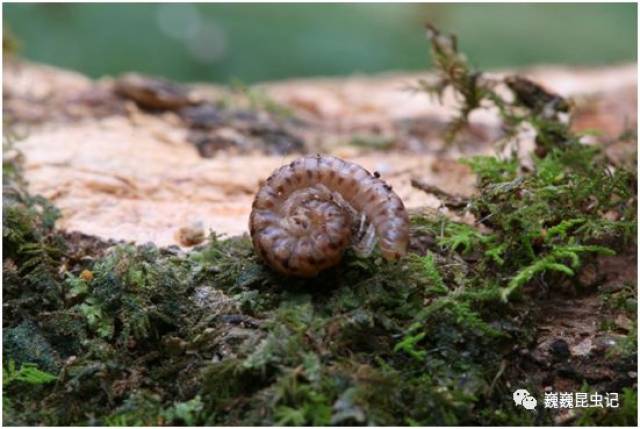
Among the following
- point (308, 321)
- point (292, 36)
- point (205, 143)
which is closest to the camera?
point (308, 321)

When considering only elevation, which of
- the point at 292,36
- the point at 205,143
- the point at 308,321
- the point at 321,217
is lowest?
the point at 308,321

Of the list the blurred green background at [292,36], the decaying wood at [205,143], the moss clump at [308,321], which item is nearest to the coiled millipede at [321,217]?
the moss clump at [308,321]

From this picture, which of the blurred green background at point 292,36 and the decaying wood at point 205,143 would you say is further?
the blurred green background at point 292,36

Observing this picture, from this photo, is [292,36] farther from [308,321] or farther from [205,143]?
[308,321]

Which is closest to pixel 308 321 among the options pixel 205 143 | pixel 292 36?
pixel 205 143

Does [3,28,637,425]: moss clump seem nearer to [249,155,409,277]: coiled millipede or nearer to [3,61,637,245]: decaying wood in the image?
[249,155,409,277]: coiled millipede

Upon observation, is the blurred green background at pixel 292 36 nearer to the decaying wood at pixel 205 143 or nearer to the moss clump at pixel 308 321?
the decaying wood at pixel 205 143

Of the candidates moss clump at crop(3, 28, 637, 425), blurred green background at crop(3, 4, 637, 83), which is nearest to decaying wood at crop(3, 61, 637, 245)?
moss clump at crop(3, 28, 637, 425)
